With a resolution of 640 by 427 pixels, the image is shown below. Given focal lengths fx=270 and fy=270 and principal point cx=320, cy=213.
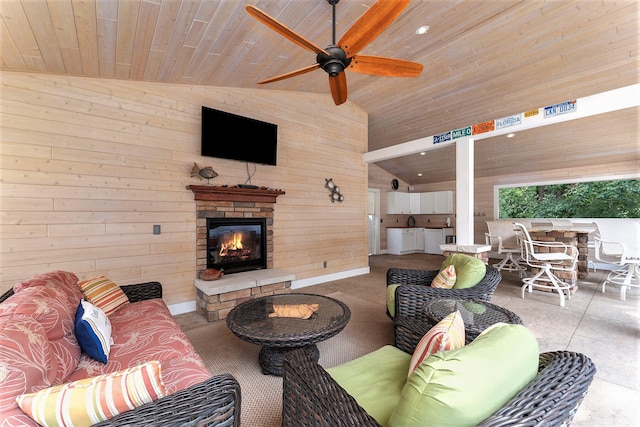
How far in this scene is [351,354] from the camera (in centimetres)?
233

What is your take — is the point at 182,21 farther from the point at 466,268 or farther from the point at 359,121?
the point at 359,121

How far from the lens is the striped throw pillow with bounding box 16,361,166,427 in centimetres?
79

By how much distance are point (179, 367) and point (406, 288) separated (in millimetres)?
1701

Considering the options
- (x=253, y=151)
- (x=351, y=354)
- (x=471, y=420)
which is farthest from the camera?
(x=253, y=151)

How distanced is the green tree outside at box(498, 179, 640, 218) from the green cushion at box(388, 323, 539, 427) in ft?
24.9

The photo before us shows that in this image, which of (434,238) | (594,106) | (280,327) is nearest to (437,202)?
(434,238)

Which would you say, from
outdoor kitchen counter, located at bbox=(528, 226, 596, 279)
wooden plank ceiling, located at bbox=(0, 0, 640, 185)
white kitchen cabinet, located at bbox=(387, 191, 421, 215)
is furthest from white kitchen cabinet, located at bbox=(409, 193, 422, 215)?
outdoor kitchen counter, located at bbox=(528, 226, 596, 279)

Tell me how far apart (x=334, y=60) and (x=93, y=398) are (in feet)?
7.38

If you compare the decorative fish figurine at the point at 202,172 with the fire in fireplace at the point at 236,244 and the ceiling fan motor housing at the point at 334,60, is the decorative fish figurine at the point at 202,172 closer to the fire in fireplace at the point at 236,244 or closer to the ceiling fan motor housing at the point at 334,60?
the fire in fireplace at the point at 236,244

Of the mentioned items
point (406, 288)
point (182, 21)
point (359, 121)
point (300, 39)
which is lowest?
point (406, 288)

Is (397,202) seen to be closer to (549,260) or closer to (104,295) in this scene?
(549,260)

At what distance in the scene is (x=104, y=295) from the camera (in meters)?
2.10

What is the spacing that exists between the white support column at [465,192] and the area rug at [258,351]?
69.8 inches

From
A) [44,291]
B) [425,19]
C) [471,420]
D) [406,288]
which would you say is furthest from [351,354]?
[425,19]
